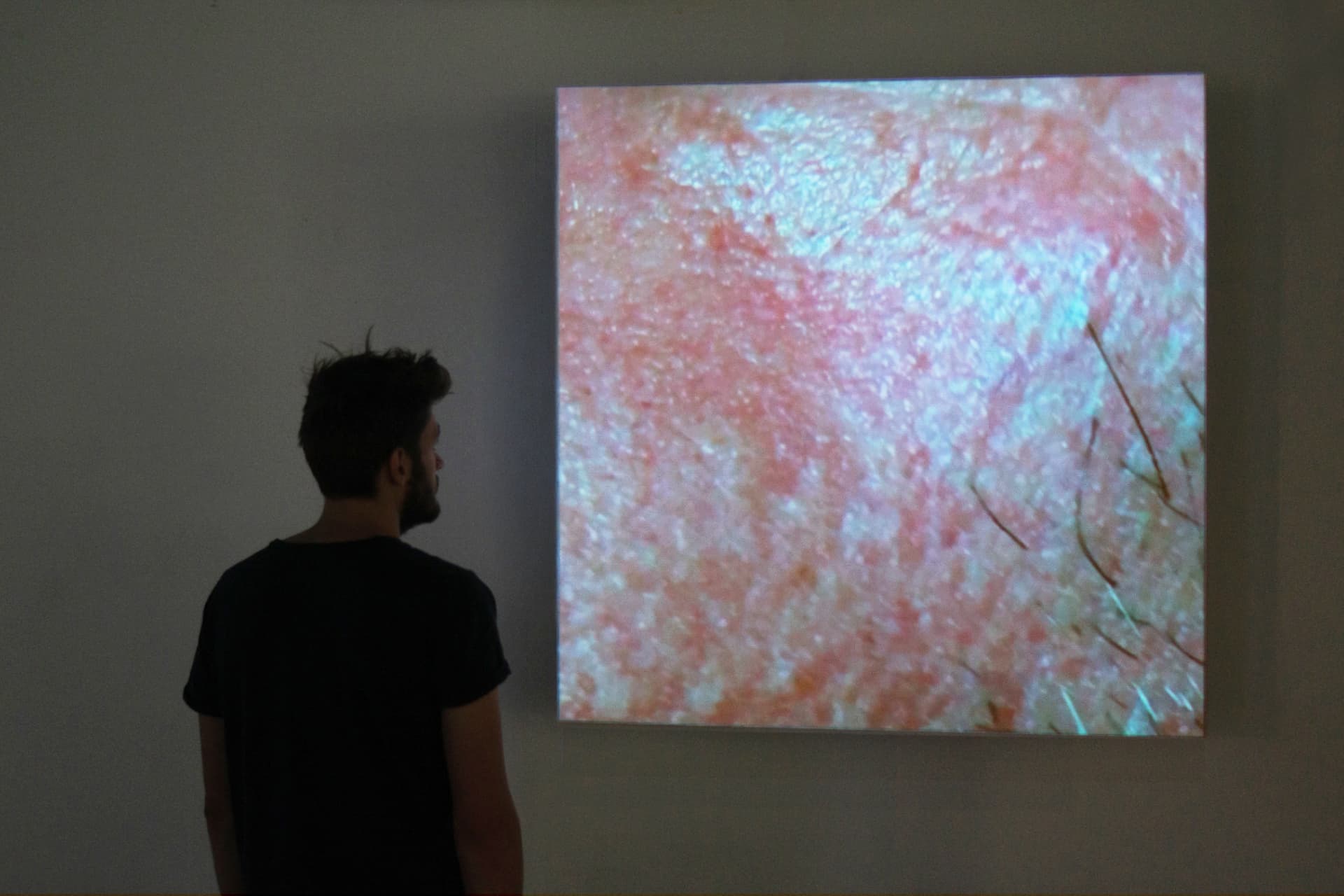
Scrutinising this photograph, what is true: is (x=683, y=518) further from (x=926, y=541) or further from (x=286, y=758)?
(x=286, y=758)

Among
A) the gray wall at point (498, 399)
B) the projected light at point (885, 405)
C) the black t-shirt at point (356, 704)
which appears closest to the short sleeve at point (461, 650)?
the black t-shirt at point (356, 704)

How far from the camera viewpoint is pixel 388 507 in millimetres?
1446

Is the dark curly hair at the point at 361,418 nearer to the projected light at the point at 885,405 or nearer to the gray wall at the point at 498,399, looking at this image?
the projected light at the point at 885,405

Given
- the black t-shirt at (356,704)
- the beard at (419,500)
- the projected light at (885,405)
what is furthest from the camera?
the projected light at (885,405)

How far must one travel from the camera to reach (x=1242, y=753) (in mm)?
2133

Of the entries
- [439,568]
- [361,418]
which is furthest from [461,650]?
[361,418]

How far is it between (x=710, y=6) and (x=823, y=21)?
0.76ft

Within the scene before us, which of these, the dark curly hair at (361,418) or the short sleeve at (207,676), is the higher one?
the dark curly hair at (361,418)

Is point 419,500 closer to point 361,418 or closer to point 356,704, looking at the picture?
point 361,418

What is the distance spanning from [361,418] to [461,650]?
0.34 m

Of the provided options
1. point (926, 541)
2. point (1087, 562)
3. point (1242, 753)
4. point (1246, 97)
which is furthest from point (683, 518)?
point (1246, 97)

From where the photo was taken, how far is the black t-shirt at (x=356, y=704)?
4.46ft

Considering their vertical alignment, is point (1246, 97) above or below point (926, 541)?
above

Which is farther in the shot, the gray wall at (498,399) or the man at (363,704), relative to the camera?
the gray wall at (498,399)
